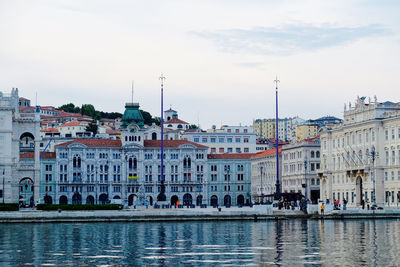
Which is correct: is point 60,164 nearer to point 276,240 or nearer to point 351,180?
point 351,180

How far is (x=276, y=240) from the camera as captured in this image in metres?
48.9

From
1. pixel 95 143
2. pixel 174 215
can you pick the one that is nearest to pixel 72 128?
pixel 95 143

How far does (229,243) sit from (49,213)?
34291mm

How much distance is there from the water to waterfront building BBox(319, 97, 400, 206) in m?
46.7

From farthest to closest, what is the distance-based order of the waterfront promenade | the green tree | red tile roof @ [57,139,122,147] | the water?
the green tree, red tile roof @ [57,139,122,147], the waterfront promenade, the water

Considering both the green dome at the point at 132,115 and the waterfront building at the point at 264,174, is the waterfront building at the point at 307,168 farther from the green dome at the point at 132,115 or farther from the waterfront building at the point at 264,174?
the green dome at the point at 132,115

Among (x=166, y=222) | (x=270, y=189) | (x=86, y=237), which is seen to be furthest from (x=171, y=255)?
(x=270, y=189)

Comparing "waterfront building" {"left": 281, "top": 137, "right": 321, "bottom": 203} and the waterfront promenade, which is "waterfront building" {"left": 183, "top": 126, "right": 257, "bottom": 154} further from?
the waterfront promenade

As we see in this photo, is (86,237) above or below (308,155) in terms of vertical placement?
below

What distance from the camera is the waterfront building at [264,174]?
14438 cm

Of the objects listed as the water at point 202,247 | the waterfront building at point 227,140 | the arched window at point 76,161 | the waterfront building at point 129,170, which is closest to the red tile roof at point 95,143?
the waterfront building at point 129,170

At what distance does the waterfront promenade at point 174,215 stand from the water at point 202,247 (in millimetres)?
15807

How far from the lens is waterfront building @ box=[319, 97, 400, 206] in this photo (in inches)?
4114

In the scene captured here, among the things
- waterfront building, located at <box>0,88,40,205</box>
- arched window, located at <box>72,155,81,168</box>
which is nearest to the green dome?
arched window, located at <box>72,155,81,168</box>
